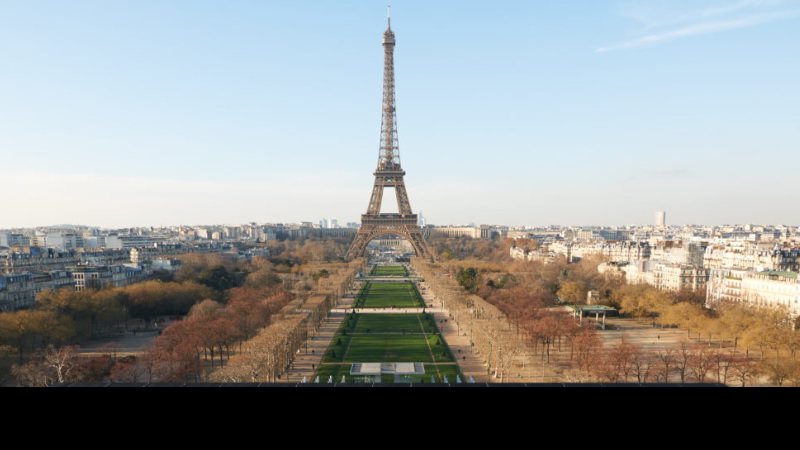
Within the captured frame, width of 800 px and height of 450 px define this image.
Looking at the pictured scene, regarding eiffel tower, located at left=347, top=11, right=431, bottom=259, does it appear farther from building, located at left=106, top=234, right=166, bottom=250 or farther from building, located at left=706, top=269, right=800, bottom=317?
building, located at left=106, top=234, right=166, bottom=250

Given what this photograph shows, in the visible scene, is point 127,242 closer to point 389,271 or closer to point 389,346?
point 389,271

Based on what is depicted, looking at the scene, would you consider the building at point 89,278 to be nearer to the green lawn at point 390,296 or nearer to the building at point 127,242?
the green lawn at point 390,296

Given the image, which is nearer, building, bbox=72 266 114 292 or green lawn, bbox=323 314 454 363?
green lawn, bbox=323 314 454 363

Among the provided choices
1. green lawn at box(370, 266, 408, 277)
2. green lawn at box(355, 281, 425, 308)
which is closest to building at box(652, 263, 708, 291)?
green lawn at box(355, 281, 425, 308)

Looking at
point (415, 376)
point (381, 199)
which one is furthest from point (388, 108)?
point (415, 376)
